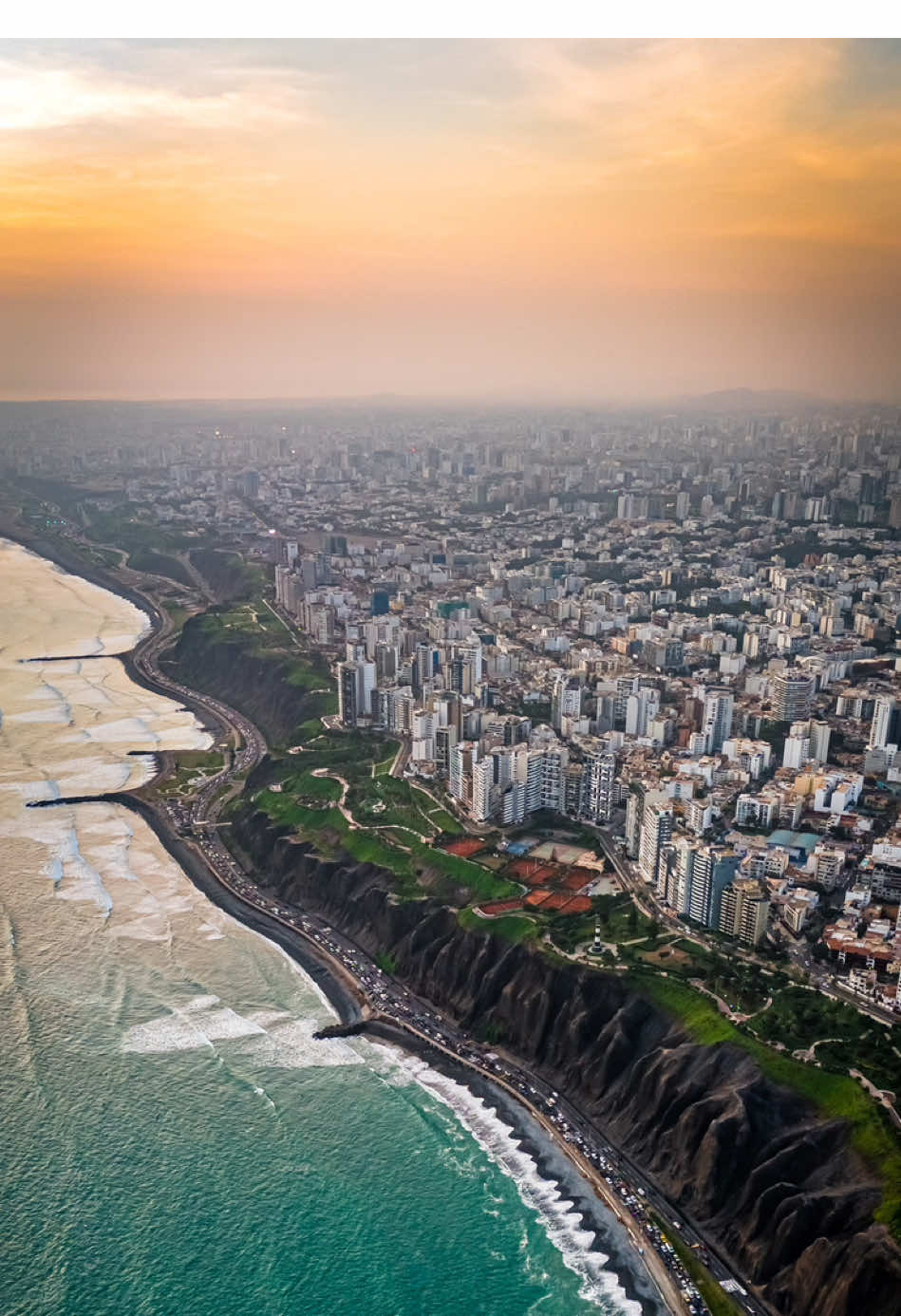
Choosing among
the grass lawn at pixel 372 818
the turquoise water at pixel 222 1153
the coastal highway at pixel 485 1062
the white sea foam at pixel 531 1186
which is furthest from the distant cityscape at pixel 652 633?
the turquoise water at pixel 222 1153

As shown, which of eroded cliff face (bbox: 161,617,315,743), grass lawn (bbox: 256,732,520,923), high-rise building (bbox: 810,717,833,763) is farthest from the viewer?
eroded cliff face (bbox: 161,617,315,743)

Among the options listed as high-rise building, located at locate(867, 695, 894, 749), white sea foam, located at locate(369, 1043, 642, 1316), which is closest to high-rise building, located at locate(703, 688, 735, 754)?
high-rise building, located at locate(867, 695, 894, 749)

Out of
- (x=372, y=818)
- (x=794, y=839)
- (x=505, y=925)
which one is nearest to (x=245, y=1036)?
(x=505, y=925)

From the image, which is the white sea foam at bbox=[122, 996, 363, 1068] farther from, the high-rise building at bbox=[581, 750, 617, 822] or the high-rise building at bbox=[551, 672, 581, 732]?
the high-rise building at bbox=[551, 672, 581, 732]

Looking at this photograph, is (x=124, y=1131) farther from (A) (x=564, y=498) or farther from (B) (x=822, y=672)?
(A) (x=564, y=498)

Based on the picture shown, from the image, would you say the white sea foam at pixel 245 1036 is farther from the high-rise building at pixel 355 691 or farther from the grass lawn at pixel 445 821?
the high-rise building at pixel 355 691

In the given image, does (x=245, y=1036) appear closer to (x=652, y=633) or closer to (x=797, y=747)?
(x=797, y=747)

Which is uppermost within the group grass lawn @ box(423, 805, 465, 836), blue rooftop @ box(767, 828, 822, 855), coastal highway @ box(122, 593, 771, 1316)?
blue rooftop @ box(767, 828, 822, 855)
